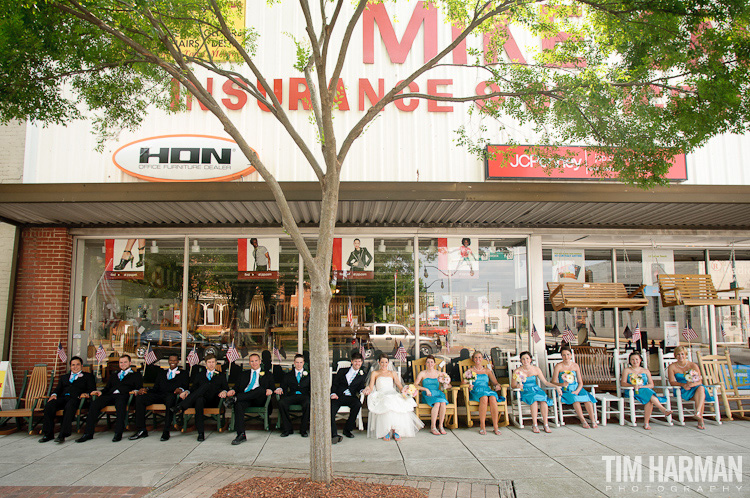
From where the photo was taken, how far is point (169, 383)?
759cm

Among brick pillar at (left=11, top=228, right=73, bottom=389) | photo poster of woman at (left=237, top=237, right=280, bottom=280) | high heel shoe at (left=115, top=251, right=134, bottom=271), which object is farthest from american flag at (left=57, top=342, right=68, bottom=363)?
photo poster of woman at (left=237, top=237, right=280, bottom=280)

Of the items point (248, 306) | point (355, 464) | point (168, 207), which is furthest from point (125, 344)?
point (355, 464)

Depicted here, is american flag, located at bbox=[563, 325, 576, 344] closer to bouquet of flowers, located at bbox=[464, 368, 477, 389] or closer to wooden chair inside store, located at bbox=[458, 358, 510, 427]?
wooden chair inside store, located at bbox=[458, 358, 510, 427]

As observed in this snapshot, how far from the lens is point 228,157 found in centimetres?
784

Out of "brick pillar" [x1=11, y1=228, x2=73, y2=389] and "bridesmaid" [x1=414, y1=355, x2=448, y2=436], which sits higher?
"brick pillar" [x1=11, y1=228, x2=73, y2=389]

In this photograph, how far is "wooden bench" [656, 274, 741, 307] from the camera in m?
8.84

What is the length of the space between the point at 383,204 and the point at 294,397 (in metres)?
3.17

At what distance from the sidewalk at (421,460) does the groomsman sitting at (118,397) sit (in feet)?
0.66

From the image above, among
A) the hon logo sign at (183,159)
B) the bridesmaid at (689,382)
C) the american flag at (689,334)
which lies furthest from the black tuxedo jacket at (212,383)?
the american flag at (689,334)

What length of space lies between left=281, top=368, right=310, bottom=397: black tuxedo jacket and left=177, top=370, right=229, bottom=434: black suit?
917 millimetres

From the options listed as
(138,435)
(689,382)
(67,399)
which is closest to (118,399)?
(138,435)

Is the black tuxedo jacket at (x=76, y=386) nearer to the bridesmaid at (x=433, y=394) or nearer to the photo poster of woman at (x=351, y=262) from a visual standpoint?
the photo poster of woman at (x=351, y=262)

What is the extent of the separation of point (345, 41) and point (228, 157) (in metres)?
3.57

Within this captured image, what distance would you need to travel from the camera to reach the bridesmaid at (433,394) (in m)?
7.19
